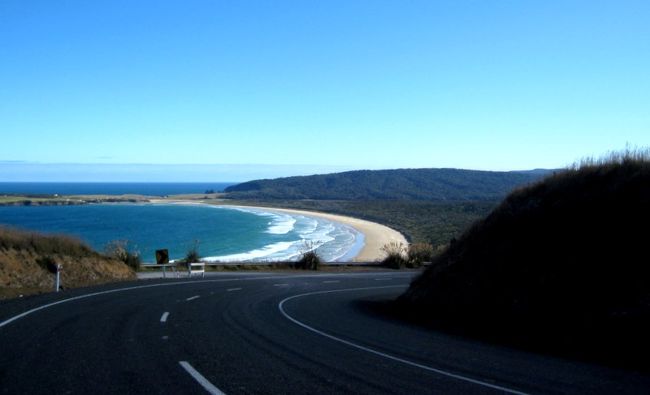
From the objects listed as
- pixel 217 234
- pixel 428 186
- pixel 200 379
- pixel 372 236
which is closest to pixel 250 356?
pixel 200 379

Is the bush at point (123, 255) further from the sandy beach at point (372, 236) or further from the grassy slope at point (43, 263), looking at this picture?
the sandy beach at point (372, 236)

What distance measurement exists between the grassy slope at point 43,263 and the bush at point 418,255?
2110 centimetres

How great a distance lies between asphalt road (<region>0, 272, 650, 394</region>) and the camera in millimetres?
8008

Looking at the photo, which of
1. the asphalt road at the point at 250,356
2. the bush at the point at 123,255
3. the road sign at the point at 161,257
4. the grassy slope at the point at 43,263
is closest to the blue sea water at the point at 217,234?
the bush at the point at 123,255

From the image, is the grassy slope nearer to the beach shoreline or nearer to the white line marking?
the white line marking

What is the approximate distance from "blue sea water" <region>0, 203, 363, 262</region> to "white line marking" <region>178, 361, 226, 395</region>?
40099mm

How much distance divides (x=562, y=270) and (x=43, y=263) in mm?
19559

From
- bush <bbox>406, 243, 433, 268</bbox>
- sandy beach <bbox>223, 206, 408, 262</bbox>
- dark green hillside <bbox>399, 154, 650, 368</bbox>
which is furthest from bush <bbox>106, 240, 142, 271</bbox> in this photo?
dark green hillside <bbox>399, 154, 650, 368</bbox>

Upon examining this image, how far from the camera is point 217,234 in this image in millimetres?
86500

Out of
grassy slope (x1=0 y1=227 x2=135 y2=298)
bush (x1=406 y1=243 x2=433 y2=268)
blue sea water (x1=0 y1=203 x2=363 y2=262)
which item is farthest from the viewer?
blue sea water (x1=0 y1=203 x2=363 y2=262)

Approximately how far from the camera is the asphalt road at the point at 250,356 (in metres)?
8.01

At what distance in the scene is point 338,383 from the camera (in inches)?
→ 320

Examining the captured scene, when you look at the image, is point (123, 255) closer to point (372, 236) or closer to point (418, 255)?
point (418, 255)

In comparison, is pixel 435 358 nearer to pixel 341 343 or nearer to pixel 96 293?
pixel 341 343
